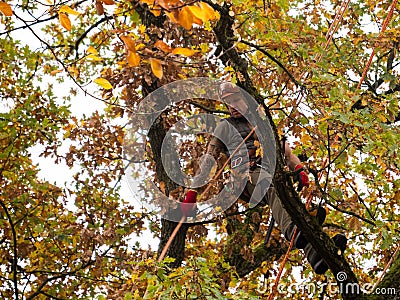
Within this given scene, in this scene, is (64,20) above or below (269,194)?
below

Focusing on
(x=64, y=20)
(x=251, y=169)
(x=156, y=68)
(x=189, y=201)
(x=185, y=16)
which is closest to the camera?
(x=185, y=16)

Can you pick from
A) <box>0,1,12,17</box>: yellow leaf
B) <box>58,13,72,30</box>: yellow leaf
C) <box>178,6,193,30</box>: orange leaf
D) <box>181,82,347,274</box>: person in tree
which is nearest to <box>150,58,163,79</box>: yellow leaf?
<box>178,6,193,30</box>: orange leaf

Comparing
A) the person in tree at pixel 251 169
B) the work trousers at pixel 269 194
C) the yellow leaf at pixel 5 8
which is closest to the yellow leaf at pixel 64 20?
the yellow leaf at pixel 5 8

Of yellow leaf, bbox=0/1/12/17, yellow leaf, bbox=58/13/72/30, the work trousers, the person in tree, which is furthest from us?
the work trousers

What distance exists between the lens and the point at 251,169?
5500 mm

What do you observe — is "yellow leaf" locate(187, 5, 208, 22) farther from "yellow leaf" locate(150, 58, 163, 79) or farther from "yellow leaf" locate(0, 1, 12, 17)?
"yellow leaf" locate(0, 1, 12, 17)

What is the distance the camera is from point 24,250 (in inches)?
321

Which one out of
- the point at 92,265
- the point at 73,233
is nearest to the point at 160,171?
the point at 73,233

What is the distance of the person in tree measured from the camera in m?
5.20

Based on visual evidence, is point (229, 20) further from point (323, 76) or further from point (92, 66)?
point (92, 66)

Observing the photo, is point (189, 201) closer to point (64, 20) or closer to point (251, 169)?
point (251, 169)

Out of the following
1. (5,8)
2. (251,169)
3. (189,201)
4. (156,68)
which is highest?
(251,169)

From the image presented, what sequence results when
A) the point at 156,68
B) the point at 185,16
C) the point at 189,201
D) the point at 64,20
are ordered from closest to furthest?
the point at 185,16 < the point at 156,68 < the point at 64,20 < the point at 189,201

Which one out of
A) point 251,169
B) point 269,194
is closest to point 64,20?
point 251,169
